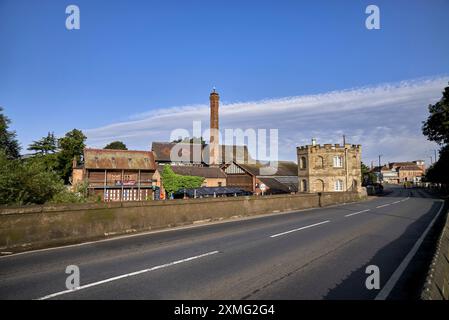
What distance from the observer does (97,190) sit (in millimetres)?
50625

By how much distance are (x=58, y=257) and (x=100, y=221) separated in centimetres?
344

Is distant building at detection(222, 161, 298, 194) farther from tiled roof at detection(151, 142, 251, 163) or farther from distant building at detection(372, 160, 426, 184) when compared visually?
distant building at detection(372, 160, 426, 184)

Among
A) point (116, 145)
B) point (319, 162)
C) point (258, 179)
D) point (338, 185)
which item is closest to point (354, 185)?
point (338, 185)

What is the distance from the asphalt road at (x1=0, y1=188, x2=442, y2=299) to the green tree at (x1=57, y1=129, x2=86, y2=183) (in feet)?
208

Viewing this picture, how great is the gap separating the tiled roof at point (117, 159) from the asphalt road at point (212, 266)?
43.3 m

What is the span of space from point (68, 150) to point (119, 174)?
73.6 ft

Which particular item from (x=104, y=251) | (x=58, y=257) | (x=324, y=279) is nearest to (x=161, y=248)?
(x=104, y=251)

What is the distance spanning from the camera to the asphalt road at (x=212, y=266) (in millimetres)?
5551

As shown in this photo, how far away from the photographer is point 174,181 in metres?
55.0

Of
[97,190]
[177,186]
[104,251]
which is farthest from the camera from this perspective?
[177,186]

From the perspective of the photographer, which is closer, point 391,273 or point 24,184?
point 391,273

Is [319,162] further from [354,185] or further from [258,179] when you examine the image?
[258,179]
